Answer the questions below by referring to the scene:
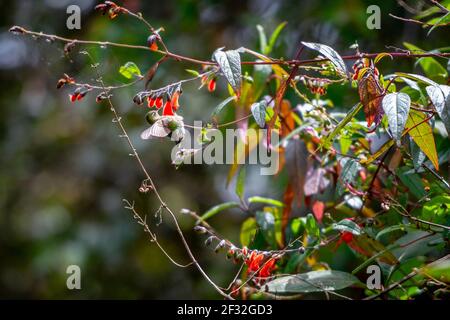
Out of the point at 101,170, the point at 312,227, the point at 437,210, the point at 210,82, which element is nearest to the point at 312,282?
the point at 312,227

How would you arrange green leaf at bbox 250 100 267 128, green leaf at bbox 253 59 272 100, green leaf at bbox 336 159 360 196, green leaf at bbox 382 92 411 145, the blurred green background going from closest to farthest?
green leaf at bbox 382 92 411 145, green leaf at bbox 250 100 267 128, green leaf at bbox 336 159 360 196, green leaf at bbox 253 59 272 100, the blurred green background

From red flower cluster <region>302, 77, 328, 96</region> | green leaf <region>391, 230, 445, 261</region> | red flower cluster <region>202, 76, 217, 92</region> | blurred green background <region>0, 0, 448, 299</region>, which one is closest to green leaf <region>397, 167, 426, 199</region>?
green leaf <region>391, 230, 445, 261</region>

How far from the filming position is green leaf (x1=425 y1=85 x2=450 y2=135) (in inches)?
21.9

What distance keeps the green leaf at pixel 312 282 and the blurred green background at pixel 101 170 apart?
1.13m

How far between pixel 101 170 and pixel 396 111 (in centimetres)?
183

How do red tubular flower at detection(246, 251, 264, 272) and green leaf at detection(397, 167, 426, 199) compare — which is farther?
green leaf at detection(397, 167, 426, 199)

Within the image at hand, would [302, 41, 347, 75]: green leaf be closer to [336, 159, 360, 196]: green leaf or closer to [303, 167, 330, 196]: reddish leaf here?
A: [336, 159, 360, 196]: green leaf

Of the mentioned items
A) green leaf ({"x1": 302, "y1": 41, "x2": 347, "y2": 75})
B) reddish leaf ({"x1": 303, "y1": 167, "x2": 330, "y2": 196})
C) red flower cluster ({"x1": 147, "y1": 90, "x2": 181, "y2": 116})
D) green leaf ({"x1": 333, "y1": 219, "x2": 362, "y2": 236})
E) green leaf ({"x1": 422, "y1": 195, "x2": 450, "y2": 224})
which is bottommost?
green leaf ({"x1": 333, "y1": 219, "x2": 362, "y2": 236})

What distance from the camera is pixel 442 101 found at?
57 cm

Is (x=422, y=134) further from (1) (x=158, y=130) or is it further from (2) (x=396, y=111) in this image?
(1) (x=158, y=130)

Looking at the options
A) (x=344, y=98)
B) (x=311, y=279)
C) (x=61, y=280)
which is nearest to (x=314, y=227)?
(x=311, y=279)

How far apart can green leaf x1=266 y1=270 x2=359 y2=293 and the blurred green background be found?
1.13 metres

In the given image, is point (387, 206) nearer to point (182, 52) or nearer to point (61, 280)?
point (182, 52)

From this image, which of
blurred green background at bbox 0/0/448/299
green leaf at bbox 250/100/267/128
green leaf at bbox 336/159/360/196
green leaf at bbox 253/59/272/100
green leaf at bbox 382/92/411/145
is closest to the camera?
green leaf at bbox 382/92/411/145
